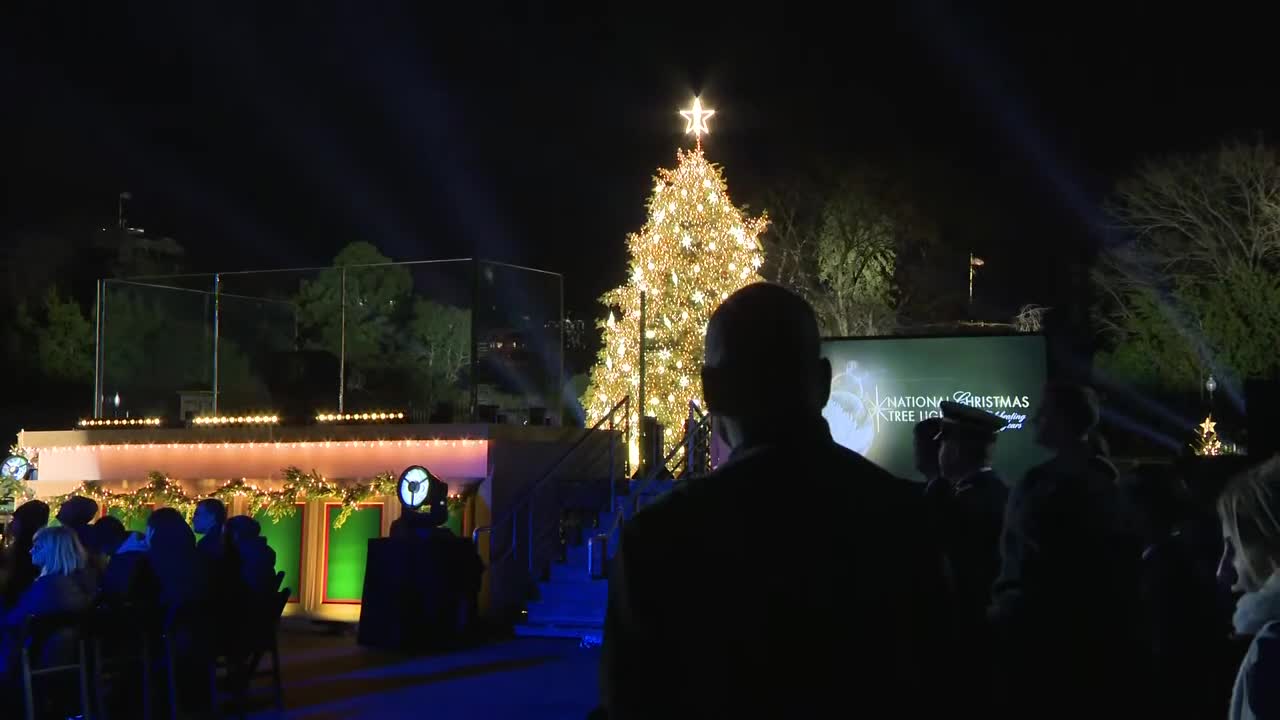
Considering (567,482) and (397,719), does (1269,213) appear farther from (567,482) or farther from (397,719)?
(397,719)

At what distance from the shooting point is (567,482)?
1580 cm

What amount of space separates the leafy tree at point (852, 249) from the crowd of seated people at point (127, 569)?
24.3 m

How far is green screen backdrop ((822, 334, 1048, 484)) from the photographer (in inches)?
370

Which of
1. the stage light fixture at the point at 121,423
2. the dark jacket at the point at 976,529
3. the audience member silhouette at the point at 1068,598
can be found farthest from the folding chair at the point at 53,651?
the stage light fixture at the point at 121,423

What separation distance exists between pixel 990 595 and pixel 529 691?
23.1 ft

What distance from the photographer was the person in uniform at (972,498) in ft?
13.1

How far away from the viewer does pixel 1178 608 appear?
163 inches

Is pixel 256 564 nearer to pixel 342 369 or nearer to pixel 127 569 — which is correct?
pixel 127 569

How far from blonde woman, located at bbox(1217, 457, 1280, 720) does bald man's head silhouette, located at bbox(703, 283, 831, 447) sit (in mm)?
984

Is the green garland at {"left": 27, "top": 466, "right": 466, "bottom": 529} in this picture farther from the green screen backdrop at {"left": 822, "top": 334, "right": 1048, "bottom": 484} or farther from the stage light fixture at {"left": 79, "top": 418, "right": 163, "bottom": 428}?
the green screen backdrop at {"left": 822, "top": 334, "right": 1048, "bottom": 484}

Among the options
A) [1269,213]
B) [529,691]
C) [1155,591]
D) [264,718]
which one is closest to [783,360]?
[1155,591]

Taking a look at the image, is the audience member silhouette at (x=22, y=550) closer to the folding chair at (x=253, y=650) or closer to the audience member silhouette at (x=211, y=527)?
the audience member silhouette at (x=211, y=527)

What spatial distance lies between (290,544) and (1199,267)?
2189 cm

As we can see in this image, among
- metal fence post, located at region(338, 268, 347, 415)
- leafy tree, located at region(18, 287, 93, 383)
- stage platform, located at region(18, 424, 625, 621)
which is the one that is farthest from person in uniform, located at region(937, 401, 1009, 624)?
leafy tree, located at region(18, 287, 93, 383)
